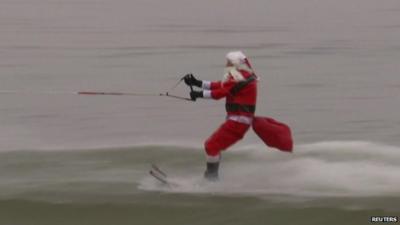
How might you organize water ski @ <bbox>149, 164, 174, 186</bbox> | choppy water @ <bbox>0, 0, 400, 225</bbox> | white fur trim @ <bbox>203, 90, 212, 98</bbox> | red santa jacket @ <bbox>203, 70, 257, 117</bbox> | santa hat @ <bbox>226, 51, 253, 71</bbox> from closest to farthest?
white fur trim @ <bbox>203, 90, 212, 98</bbox>, red santa jacket @ <bbox>203, 70, 257, 117</bbox>, santa hat @ <bbox>226, 51, 253, 71</bbox>, choppy water @ <bbox>0, 0, 400, 225</bbox>, water ski @ <bbox>149, 164, 174, 186</bbox>

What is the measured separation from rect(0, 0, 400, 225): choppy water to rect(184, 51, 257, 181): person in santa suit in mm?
679

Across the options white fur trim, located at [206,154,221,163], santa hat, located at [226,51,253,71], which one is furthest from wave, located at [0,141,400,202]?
santa hat, located at [226,51,253,71]

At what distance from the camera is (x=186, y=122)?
19.5 metres

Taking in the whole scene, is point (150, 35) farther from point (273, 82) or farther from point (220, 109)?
point (220, 109)

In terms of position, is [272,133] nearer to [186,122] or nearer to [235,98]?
[235,98]

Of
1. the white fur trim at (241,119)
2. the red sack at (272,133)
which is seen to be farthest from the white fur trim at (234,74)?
the red sack at (272,133)

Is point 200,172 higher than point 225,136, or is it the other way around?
point 225,136

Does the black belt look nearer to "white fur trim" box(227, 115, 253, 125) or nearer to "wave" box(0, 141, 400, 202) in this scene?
"white fur trim" box(227, 115, 253, 125)

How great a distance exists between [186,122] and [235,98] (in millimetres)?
7104

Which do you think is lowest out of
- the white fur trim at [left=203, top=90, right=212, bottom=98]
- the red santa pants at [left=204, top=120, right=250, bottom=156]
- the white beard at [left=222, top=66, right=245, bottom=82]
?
the red santa pants at [left=204, top=120, right=250, bottom=156]

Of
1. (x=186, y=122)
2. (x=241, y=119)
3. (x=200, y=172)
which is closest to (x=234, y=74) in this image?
(x=241, y=119)

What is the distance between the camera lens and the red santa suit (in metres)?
12.4

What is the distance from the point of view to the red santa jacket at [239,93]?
40.6ft

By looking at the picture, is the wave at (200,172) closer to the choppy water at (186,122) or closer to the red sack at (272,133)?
the choppy water at (186,122)
